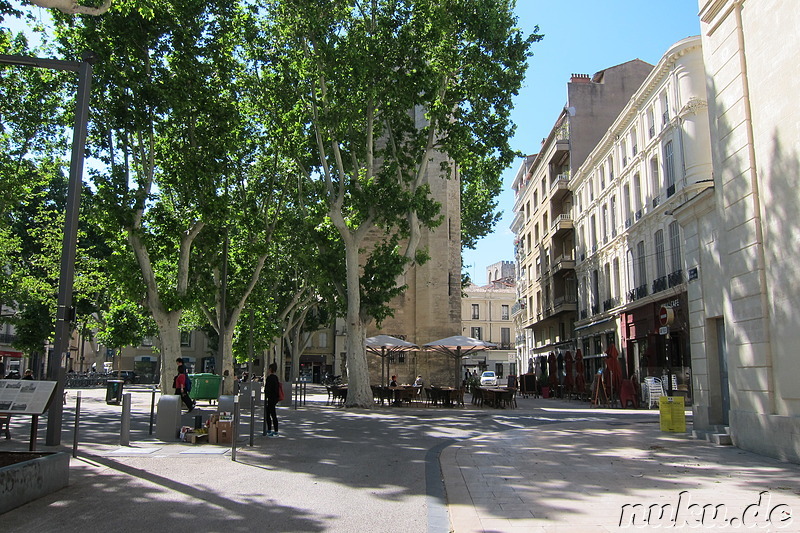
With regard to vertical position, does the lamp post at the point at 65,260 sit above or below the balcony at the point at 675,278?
below

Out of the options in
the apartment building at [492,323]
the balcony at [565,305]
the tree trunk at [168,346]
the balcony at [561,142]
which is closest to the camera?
the tree trunk at [168,346]

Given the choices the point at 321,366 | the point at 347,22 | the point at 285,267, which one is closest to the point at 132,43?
the point at 347,22

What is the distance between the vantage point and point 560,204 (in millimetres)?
44094

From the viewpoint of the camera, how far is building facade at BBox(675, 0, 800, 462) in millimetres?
9375

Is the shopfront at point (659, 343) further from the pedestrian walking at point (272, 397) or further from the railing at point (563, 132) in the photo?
the pedestrian walking at point (272, 397)

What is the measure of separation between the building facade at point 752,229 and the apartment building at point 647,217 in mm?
8207

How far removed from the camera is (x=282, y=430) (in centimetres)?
1422

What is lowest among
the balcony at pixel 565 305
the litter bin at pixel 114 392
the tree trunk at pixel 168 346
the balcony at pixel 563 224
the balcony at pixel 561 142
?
the litter bin at pixel 114 392

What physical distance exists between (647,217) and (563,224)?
12892 mm

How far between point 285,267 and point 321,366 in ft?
110

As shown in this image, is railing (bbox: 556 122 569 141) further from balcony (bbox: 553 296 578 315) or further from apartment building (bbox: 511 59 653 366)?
balcony (bbox: 553 296 578 315)

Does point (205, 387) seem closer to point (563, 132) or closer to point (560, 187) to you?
point (560, 187)

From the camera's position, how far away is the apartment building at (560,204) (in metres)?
39.2

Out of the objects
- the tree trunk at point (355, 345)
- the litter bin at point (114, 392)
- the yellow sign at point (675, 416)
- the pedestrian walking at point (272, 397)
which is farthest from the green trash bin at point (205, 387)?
the yellow sign at point (675, 416)
